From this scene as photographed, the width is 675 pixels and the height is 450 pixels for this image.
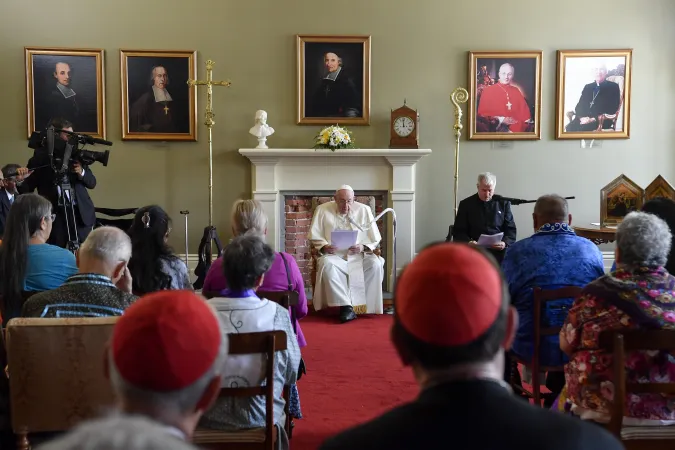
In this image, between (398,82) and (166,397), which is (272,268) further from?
(398,82)

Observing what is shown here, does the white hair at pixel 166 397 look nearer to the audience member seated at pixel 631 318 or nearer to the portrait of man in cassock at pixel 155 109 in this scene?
the audience member seated at pixel 631 318

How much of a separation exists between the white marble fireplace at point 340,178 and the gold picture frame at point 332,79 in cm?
47

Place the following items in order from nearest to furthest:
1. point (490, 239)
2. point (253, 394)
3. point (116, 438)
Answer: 1. point (116, 438)
2. point (253, 394)
3. point (490, 239)

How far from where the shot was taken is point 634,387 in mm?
2367

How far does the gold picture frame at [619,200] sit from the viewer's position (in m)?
6.02

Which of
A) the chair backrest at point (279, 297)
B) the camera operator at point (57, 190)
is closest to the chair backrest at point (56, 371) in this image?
the chair backrest at point (279, 297)

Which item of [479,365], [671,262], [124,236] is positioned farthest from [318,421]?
[479,365]

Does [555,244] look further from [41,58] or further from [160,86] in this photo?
[41,58]

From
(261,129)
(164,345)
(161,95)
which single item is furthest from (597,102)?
(164,345)

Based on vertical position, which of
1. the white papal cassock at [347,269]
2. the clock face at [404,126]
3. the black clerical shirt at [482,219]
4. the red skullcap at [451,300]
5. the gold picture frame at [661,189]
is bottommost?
the white papal cassock at [347,269]

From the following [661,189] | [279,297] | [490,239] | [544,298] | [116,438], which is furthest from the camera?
[490,239]

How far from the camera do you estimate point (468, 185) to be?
777 centimetres

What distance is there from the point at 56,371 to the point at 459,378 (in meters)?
1.67

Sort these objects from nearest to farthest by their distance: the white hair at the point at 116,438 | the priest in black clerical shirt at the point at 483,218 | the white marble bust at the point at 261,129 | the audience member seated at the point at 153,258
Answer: the white hair at the point at 116,438
the audience member seated at the point at 153,258
the priest in black clerical shirt at the point at 483,218
the white marble bust at the point at 261,129
